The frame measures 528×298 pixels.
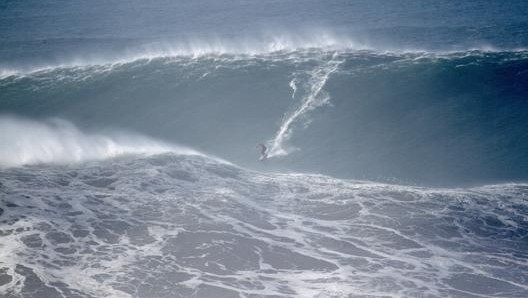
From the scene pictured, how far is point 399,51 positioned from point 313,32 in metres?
7.44

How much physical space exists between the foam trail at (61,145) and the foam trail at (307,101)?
4.64m

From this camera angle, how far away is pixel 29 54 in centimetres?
3741

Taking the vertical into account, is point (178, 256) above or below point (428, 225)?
below

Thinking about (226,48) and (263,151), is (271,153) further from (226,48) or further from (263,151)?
(226,48)

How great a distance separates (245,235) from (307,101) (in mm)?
12718

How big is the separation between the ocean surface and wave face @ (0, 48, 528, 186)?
0.13 m

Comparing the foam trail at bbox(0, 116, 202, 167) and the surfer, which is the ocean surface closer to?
the foam trail at bbox(0, 116, 202, 167)

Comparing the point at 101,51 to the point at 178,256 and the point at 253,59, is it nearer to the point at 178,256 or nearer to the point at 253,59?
the point at 253,59

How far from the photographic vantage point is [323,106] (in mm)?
28250

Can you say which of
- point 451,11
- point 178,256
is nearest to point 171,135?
point 178,256

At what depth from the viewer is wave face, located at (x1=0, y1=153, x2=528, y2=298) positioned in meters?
15.3

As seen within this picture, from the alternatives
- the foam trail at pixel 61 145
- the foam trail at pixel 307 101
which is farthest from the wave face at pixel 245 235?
the foam trail at pixel 307 101

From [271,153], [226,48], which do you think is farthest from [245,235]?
[226,48]

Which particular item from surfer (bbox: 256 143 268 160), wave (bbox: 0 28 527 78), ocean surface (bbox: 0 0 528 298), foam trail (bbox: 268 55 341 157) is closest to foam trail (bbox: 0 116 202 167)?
ocean surface (bbox: 0 0 528 298)
